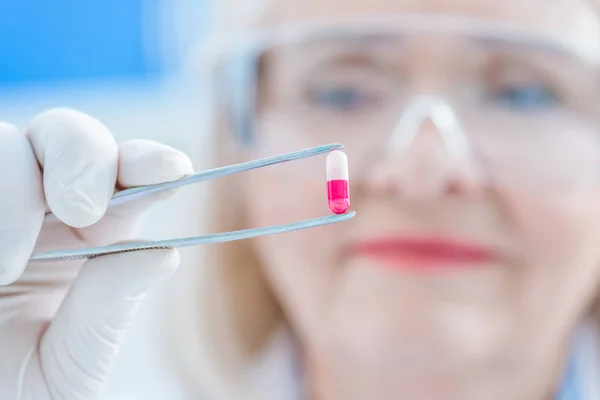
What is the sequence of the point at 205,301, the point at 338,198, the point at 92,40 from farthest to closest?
the point at 92,40
the point at 205,301
the point at 338,198

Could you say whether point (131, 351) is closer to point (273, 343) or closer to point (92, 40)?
point (273, 343)

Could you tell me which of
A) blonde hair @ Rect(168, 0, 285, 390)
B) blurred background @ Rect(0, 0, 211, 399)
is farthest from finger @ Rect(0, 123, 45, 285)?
blurred background @ Rect(0, 0, 211, 399)

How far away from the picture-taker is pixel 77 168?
501mm

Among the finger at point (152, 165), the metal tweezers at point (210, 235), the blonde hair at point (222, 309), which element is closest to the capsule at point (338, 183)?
the metal tweezers at point (210, 235)

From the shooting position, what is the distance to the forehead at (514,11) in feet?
2.73

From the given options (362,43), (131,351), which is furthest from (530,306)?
(131,351)

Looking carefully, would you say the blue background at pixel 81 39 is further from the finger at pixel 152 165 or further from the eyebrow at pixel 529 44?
the finger at pixel 152 165

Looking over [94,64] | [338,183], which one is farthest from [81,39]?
[338,183]

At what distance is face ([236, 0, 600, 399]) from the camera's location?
87cm

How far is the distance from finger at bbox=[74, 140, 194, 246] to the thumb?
4 centimetres

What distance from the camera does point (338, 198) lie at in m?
0.45

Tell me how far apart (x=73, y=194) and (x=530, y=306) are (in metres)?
0.73

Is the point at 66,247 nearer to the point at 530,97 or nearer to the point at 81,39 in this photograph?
the point at 530,97

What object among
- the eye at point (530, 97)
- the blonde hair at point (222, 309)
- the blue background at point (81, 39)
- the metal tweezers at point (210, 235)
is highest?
the blue background at point (81, 39)
